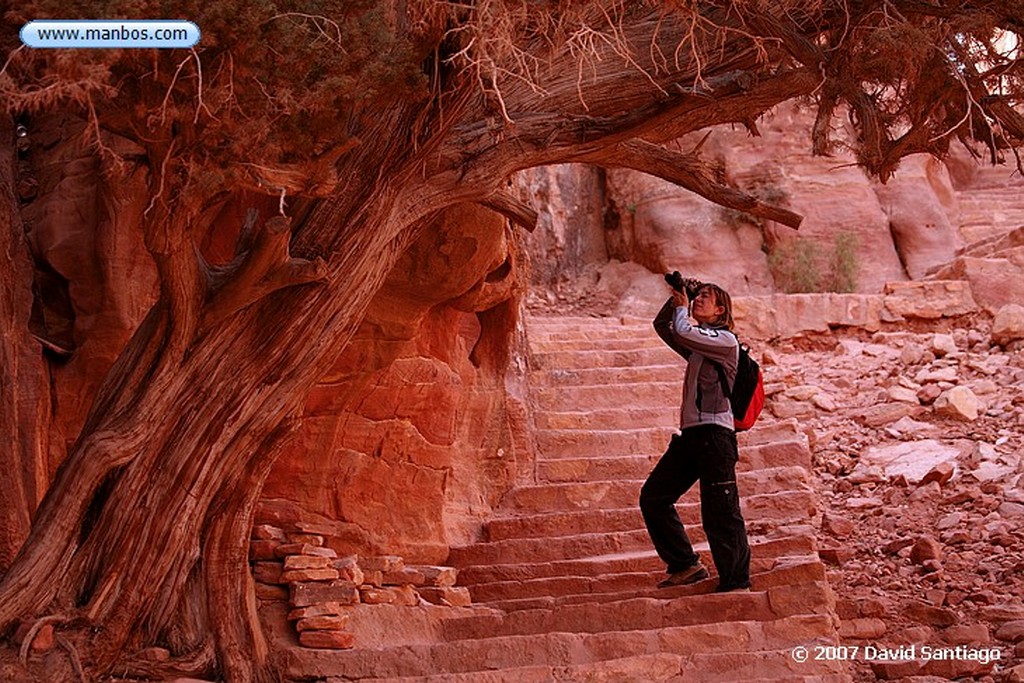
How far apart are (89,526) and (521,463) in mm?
4671

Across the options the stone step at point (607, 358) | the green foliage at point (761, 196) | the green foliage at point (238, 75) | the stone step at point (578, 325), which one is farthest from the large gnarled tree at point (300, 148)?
the green foliage at point (761, 196)

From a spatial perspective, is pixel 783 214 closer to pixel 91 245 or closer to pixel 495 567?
pixel 495 567

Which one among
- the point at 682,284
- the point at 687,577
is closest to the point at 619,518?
the point at 687,577

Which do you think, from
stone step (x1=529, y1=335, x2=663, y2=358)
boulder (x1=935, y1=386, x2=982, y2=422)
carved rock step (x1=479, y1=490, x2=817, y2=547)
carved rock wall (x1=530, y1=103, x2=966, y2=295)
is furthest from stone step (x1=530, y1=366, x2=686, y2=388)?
carved rock wall (x1=530, y1=103, x2=966, y2=295)

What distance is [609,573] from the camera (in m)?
8.06

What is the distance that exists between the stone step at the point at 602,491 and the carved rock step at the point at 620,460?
23 cm

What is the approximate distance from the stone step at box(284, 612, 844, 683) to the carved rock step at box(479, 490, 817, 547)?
195 centimetres

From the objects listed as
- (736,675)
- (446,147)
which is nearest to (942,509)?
(736,675)

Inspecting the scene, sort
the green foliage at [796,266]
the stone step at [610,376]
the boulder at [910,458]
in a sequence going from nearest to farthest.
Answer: the boulder at [910,458] < the stone step at [610,376] < the green foliage at [796,266]

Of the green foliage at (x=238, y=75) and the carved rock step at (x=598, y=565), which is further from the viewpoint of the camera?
the carved rock step at (x=598, y=565)

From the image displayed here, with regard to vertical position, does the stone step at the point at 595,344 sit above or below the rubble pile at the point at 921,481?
above

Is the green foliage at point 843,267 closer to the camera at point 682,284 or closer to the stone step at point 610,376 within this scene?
the stone step at point 610,376

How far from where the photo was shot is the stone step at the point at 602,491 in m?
9.14

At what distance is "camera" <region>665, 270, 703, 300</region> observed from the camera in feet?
23.3
